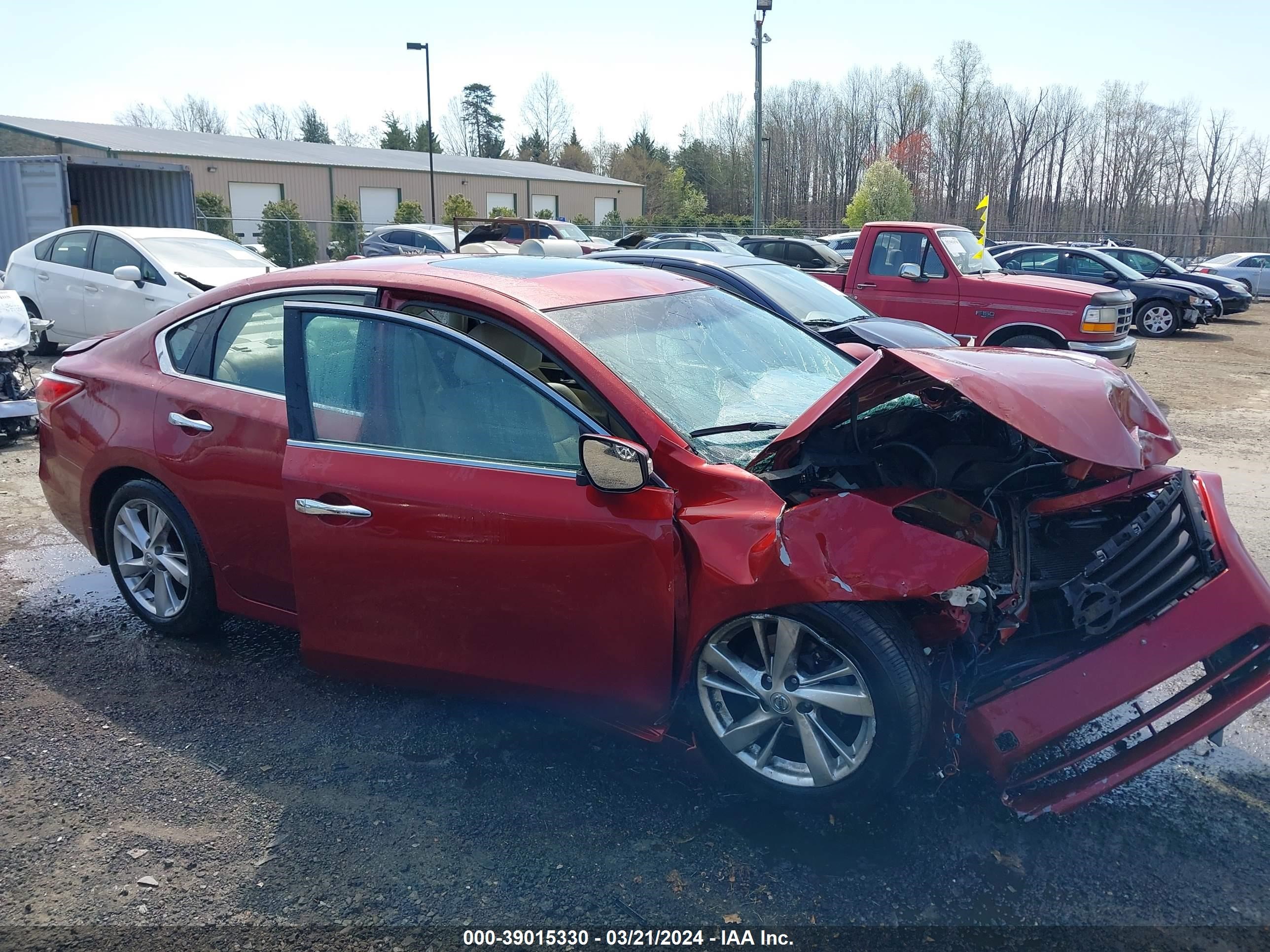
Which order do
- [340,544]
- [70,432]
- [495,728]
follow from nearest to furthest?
[340,544]
[495,728]
[70,432]

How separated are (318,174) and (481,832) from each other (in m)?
42.5

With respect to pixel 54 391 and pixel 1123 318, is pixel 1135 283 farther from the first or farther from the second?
pixel 54 391

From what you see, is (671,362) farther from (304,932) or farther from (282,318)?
(304,932)

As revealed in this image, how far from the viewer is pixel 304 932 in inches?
A: 102

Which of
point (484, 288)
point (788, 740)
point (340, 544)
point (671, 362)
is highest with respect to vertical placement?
point (484, 288)

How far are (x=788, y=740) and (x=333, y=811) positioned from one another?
1.46 metres

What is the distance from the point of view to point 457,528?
10.4ft

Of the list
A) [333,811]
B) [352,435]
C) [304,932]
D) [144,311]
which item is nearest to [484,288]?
[352,435]

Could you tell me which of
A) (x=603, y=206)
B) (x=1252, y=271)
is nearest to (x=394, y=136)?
(x=603, y=206)

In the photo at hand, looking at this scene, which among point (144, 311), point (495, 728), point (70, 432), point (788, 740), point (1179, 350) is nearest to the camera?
point (788, 740)

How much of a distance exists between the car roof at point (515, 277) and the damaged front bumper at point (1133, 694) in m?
1.99

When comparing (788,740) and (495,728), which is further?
(495,728)

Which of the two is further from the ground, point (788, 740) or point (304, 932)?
point (788, 740)

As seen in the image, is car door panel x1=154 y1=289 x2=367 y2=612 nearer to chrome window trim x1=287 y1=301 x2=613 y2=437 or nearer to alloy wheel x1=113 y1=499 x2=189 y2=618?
chrome window trim x1=287 y1=301 x2=613 y2=437
